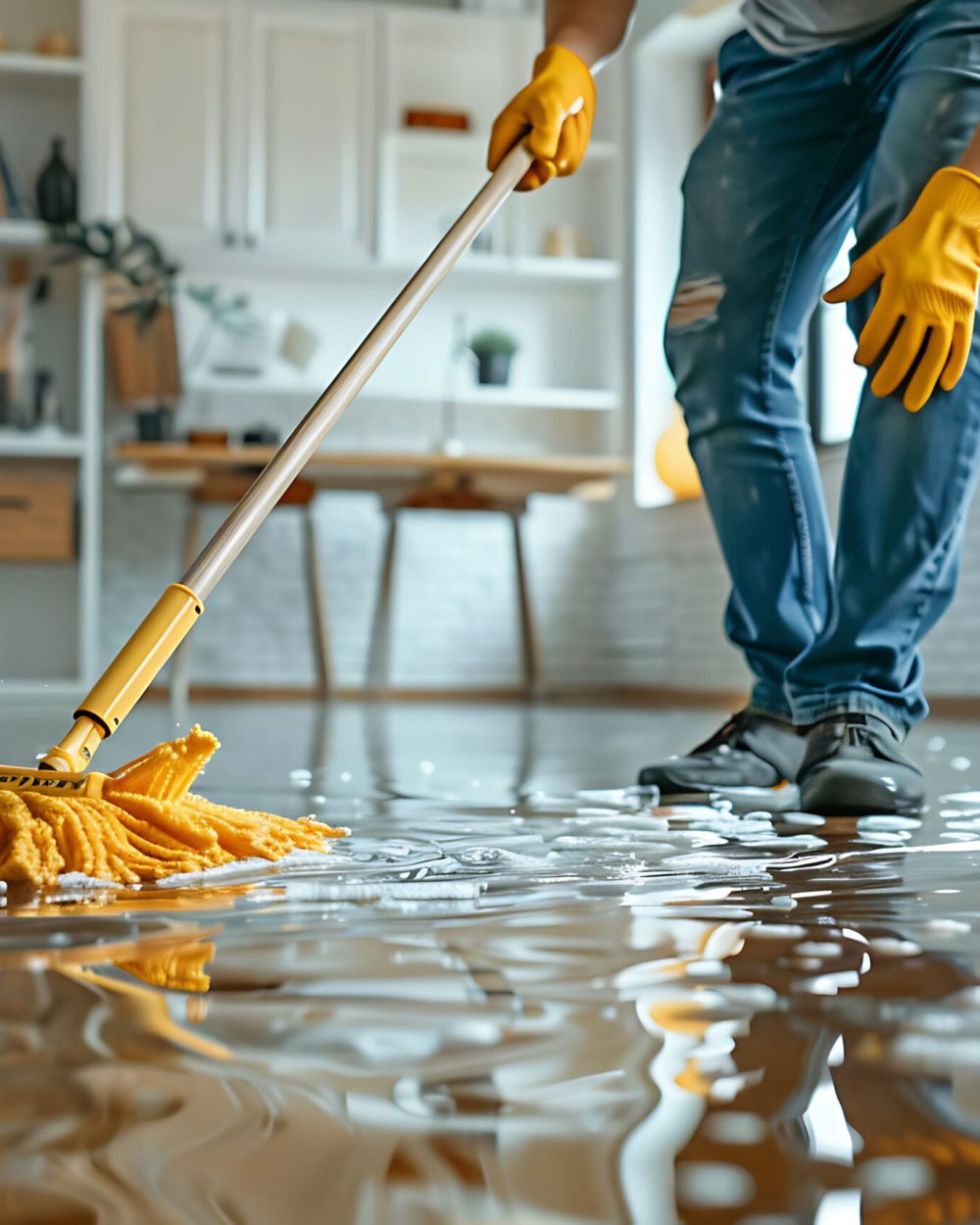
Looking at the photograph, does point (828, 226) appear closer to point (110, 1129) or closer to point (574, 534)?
point (110, 1129)

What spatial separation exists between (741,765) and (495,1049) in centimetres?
94

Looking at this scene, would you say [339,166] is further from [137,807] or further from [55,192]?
[137,807]

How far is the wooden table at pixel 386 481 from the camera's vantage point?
4.04 metres

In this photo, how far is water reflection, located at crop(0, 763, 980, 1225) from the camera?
0.30 meters

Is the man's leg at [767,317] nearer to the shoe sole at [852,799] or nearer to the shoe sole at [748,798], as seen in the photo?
the shoe sole at [748,798]

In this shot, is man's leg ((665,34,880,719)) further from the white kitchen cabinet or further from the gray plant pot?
the white kitchen cabinet

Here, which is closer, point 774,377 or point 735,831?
point 735,831

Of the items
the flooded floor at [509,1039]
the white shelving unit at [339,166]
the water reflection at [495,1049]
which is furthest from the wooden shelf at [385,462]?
the water reflection at [495,1049]

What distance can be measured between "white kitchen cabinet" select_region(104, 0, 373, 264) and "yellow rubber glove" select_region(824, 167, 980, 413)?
390 cm

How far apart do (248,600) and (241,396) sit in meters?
0.67

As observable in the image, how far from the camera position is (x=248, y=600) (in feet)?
16.6

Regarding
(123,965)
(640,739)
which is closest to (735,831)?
(123,965)

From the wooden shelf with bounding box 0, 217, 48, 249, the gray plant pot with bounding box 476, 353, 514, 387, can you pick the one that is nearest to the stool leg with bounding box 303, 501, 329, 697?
the gray plant pot with bounding box 476, 353, 514, 387

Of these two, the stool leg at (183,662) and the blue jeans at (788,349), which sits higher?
the blue jeans at (788,349)
